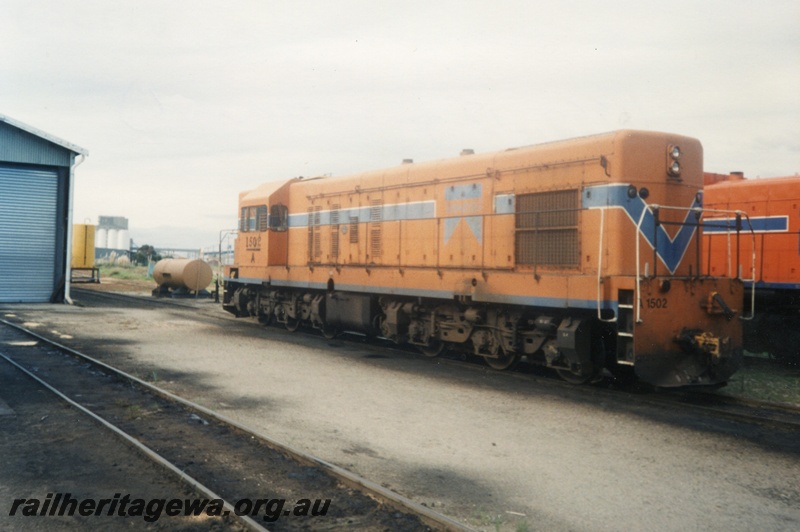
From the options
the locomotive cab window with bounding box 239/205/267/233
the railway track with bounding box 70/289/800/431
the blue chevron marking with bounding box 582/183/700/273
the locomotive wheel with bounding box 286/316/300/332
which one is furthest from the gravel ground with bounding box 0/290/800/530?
the locomotive cab window with bounding box 239/205/267/233

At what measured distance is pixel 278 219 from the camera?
17.5 metres

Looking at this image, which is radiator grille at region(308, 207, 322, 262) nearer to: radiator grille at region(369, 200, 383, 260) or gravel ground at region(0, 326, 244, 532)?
radiator grille at region(369, 200, 383, 260)

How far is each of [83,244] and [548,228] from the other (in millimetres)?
31112

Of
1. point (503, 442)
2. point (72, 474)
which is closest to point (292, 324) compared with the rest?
point (503, 442)

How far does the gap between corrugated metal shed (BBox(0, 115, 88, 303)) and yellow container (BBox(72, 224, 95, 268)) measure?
1040cm

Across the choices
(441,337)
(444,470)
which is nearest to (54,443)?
(444,470)

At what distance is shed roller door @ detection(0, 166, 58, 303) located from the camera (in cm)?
2453

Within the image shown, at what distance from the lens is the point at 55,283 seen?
25.5 m

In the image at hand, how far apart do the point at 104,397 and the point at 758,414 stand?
28.4 ft

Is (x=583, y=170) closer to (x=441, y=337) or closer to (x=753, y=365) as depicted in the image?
(x=441, y=337)

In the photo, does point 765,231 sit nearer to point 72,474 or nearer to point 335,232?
point 335,232

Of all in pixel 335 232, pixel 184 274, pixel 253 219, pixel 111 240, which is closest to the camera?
pixel 335 232

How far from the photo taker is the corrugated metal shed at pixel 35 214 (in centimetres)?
2438

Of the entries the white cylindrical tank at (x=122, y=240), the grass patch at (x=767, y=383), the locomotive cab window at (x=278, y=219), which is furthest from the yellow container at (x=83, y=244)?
the white cylindrical tank at (x=122, y=240)
